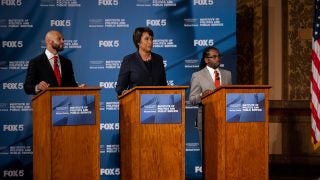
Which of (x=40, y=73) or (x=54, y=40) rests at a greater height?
A: (x=54, y=40)

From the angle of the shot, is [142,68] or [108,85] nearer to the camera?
[142,68]

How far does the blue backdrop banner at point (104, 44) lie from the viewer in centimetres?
788

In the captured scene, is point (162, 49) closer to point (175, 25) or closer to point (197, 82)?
point (175, 25)

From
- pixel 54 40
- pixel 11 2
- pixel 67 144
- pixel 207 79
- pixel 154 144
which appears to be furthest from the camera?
pixel 11 2

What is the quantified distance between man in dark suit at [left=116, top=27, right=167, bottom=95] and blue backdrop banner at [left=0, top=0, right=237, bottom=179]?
168 centimetres

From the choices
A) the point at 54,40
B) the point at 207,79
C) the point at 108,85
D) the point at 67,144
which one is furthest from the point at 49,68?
the point at 108,85

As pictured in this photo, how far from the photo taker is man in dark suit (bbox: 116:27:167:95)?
6219 mm

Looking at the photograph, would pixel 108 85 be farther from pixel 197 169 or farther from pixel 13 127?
pixel 197 169

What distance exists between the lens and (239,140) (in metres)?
5.68

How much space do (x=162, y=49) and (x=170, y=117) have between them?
8.17 ft

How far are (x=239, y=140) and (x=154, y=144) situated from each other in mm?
750

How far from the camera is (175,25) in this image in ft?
26.2

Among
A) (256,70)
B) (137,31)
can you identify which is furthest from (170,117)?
(256,70)

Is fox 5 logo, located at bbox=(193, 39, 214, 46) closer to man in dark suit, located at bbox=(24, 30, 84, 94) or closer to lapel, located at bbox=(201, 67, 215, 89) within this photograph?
lapel, located at bbox=(201, 67, 215, 89)
